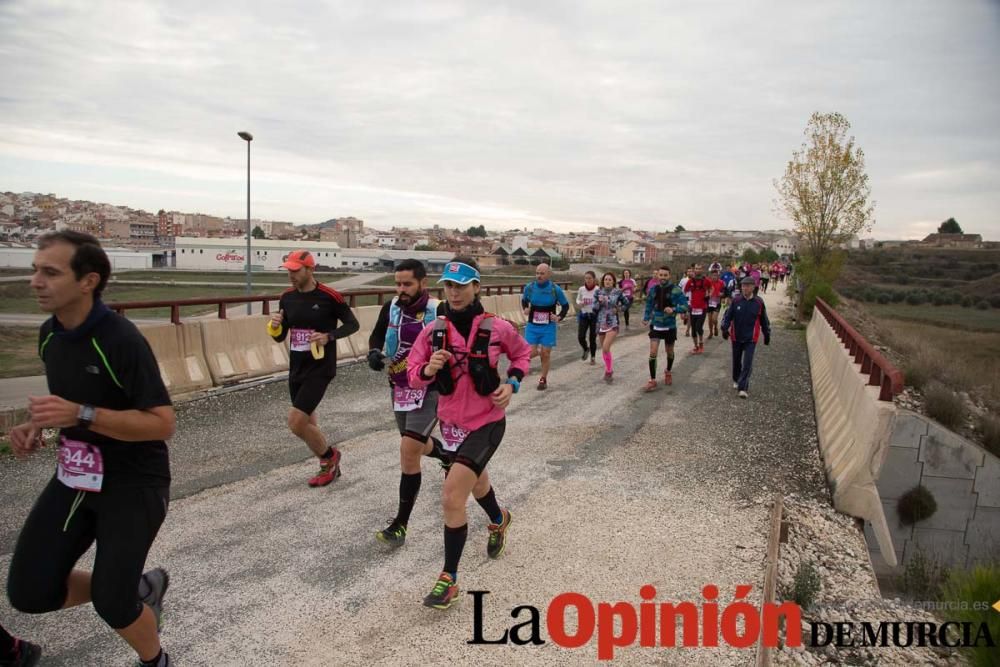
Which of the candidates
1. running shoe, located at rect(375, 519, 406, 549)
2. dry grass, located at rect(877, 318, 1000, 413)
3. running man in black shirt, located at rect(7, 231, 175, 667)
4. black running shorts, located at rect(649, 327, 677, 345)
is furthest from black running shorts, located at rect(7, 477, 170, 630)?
dry grass, located at rect(877, 318, 1000, 413)

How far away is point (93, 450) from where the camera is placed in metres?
2.77

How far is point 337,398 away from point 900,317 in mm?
41793

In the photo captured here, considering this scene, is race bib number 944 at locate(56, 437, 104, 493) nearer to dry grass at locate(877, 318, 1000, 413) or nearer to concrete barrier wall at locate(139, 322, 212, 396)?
concrete barrier wall at locate(139, 322, 212, 396)

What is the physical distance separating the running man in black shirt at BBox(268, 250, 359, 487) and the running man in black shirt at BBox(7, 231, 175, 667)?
9.63 feet

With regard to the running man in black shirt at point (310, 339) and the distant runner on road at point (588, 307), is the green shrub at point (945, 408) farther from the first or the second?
the running man in black shirt at point (310, 339)

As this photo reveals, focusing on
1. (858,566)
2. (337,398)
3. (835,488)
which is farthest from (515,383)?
(337,398)

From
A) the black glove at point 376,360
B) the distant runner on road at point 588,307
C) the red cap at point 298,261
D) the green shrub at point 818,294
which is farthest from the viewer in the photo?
the green shrub at point 818,294

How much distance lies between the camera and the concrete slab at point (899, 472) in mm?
6910

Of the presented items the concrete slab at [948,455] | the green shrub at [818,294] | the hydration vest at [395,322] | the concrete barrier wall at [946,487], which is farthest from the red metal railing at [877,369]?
the green shrub at [818,294]

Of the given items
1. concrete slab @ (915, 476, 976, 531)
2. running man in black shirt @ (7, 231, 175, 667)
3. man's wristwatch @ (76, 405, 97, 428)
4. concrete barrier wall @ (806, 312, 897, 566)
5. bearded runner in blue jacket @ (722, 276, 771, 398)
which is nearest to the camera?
man's wristwatch @ (76, 405, 97, 428)

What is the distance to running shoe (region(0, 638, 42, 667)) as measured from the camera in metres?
3.06

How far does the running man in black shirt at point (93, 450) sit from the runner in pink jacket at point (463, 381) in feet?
5.52

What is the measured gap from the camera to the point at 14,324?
42.1 m

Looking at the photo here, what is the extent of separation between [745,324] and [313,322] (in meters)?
7.77
